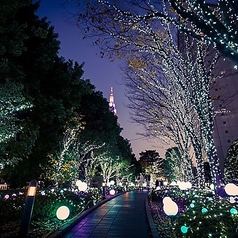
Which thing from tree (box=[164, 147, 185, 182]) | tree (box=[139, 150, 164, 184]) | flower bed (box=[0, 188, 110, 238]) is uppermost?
tree (box=[139, 150, 164, 184])

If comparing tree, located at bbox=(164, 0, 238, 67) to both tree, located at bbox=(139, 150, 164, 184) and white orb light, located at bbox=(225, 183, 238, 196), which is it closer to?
white orb light, located at bbox=(225, 183, 238, 196)

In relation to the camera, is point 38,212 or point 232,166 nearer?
point 38,212

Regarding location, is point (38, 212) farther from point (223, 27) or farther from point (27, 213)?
point (223, 27)

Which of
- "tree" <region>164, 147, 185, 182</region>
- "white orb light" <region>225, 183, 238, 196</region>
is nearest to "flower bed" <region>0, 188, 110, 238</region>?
"white orb light" <region>225, 183, 238, 196</region>

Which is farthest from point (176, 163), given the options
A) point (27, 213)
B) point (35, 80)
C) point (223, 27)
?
point (223, 27)

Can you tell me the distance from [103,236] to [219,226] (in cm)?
335

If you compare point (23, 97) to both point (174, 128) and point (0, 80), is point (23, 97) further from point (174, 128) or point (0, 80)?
point (174, 128)

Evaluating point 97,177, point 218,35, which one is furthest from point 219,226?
point 97,177

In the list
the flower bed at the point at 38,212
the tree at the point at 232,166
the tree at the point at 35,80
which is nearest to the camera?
the flower bed at the point at 38,212

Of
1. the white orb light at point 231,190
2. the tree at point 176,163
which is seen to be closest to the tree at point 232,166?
the tree at point 176,163

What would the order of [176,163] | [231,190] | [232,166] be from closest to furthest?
[231,190], [232,166], [176,163]

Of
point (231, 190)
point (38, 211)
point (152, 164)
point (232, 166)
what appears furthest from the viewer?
point (152, 164)

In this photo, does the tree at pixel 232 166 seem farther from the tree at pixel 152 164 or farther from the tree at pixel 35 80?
the tree at pixel 152 164

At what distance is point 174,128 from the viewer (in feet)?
41.3
